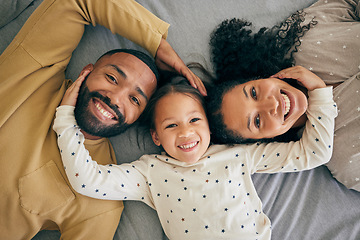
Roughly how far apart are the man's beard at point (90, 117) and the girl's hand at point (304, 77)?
29.4 inches

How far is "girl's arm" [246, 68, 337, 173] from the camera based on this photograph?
1.15 meters

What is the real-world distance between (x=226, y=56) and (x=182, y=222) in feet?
2.75

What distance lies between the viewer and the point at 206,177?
46.3 inches

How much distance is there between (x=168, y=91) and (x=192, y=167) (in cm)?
37

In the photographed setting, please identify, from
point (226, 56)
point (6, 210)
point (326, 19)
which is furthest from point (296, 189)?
point (6, 210)

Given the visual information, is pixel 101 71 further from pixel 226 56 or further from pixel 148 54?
pixel 226 56

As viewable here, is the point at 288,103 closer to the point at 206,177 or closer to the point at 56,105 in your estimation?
the point at 206,177

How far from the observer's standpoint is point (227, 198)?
114cm

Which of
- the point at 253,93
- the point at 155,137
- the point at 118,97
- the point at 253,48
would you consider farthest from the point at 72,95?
the point at 253,48

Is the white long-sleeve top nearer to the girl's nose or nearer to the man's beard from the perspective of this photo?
the man's beard

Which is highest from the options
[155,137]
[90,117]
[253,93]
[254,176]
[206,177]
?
[90,117]

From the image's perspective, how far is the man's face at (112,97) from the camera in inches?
42.7

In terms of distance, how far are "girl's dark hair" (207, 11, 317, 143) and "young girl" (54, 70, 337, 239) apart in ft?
0.45

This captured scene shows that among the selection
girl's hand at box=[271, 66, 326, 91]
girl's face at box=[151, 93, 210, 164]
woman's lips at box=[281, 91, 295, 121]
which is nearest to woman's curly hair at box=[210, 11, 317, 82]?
girl's hand at box=[271, 66, 326, 91]
